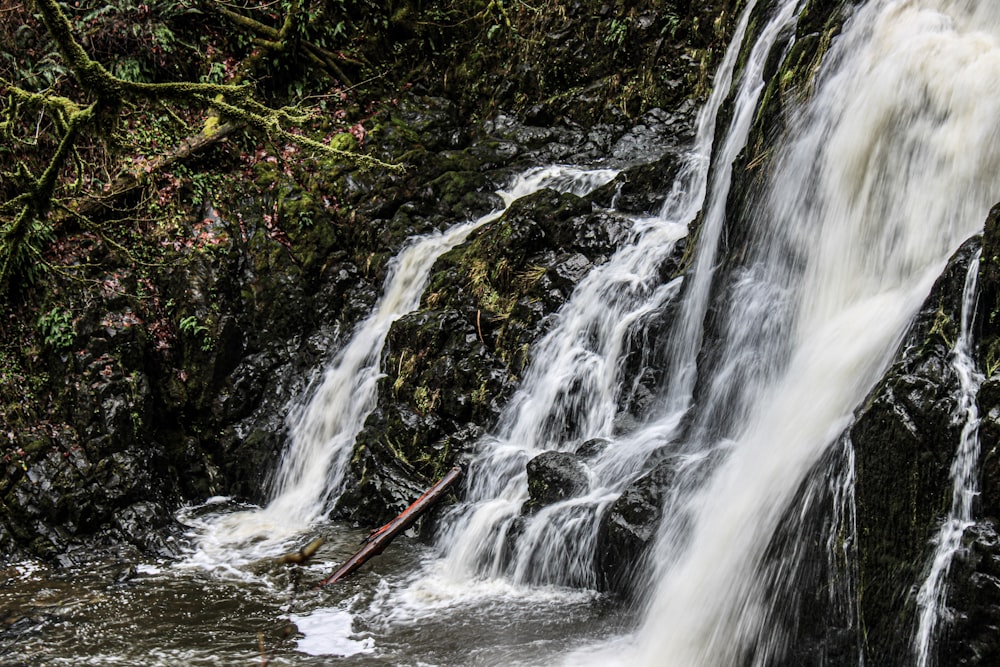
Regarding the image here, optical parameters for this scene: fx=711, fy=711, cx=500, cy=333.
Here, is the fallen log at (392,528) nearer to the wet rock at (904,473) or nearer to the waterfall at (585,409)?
the waterfall at (585,409)

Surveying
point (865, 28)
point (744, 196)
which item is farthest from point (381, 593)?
point (865, 28)

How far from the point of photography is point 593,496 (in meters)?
5.51

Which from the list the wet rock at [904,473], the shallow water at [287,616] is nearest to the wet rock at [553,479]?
the shallow water at [287,616]

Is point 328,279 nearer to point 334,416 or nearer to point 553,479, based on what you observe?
point 334,416

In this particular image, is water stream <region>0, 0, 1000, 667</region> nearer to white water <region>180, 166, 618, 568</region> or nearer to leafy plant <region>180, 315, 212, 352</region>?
white water <region>180, 166, 618, 568</region>

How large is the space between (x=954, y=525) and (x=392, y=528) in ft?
14.5

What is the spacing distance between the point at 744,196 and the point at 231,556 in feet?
18.1

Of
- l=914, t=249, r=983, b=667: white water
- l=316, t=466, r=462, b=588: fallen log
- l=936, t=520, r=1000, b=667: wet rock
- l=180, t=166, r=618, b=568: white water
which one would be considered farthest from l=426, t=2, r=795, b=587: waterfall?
l=936, t=520, r=1000, b=667: wet rock

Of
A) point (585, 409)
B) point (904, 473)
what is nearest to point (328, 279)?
point (585, 409)

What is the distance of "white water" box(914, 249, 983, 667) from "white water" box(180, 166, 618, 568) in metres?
5.24

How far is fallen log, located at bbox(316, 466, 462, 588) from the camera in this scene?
19.2 feet

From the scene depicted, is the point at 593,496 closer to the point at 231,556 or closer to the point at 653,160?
the point at 231,556

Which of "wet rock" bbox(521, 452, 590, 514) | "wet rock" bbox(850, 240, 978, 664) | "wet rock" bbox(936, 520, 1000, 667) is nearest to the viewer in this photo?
"wet rock" bbox(936, 520, 1000, 667)

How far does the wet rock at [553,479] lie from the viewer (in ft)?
18.4
